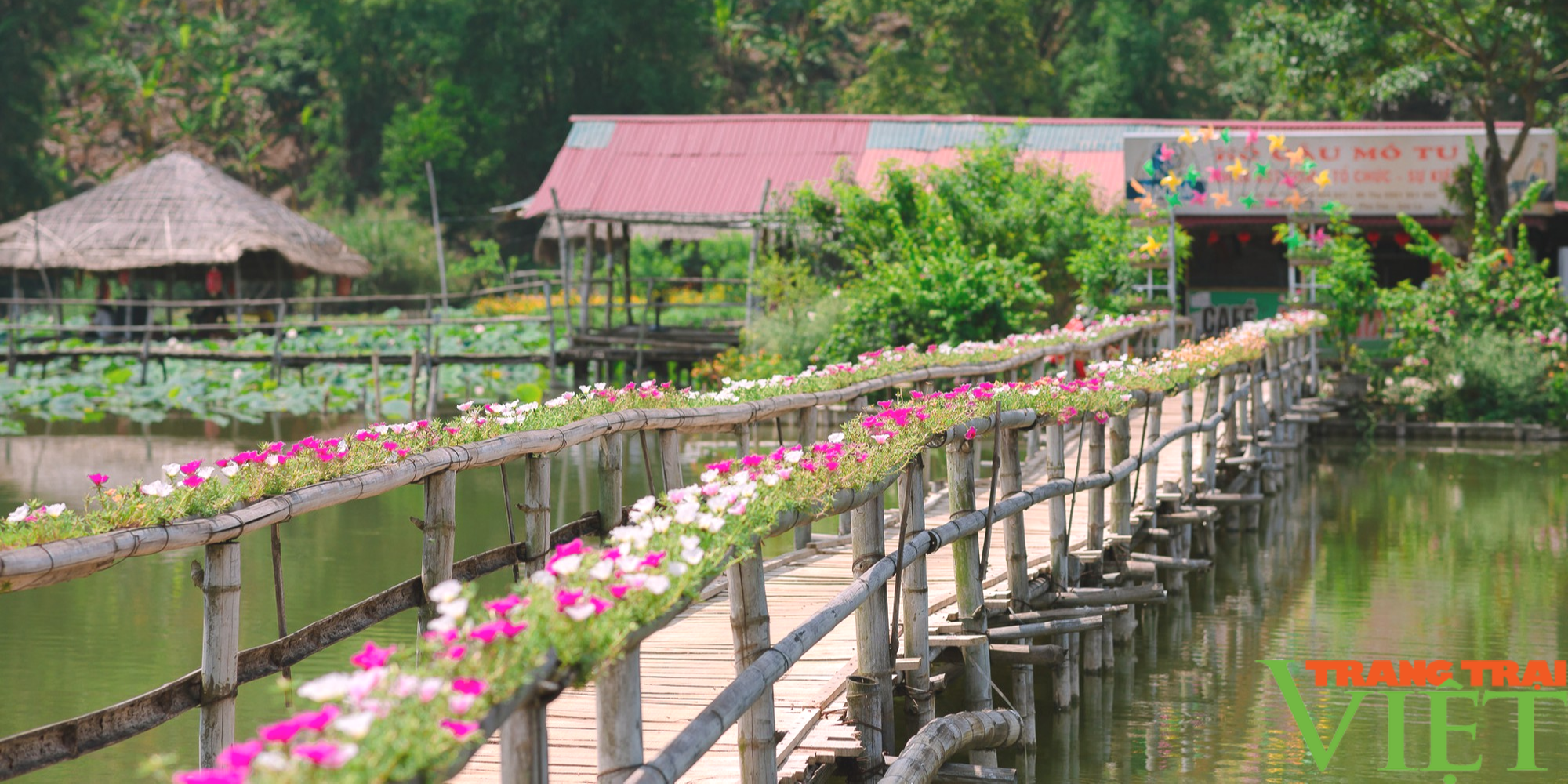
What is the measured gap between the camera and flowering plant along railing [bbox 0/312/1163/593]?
3.84 meters

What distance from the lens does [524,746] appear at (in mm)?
2973

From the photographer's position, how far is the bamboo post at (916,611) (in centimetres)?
572

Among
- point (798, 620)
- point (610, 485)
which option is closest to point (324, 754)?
point (798, 620)

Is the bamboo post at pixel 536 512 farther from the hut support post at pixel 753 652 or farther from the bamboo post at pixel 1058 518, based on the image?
the bamboo post at pixel 1058 518

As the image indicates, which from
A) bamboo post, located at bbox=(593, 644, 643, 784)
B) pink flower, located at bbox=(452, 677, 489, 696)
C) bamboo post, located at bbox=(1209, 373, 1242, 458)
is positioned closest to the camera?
pink flower, located at bbox=(452, 677, 489, 696)

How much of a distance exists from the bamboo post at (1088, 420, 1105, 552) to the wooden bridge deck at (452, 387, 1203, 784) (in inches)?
12.1

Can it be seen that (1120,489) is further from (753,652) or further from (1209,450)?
(753,652)

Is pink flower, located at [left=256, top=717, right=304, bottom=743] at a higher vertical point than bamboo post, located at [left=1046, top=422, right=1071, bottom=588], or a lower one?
higher

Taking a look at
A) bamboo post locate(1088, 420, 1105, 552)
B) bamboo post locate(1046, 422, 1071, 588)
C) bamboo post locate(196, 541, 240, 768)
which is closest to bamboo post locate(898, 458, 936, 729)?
bamboo post locate(1046, 422, 1071, 588)

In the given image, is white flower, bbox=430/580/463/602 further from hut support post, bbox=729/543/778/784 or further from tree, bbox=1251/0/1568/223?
tree, bbox=1251/0/1568/223

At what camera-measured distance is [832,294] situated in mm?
18031

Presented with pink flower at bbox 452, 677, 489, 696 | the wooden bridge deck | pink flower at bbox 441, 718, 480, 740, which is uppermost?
pink flower at bbox 452, 677, 489, 696

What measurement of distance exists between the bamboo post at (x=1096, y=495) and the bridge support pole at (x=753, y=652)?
14.1 ft
